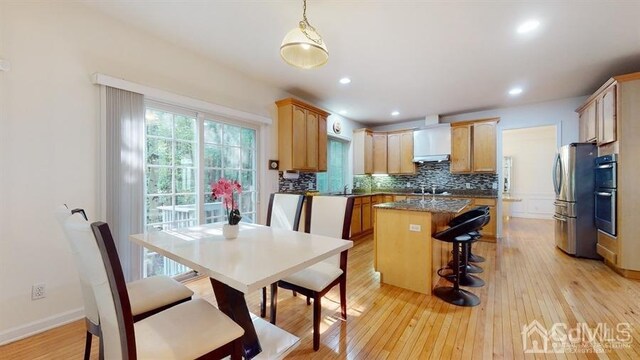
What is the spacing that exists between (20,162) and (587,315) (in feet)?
15.2

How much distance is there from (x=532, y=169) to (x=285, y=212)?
8412 millimetres

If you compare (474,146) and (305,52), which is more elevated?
(305,52)

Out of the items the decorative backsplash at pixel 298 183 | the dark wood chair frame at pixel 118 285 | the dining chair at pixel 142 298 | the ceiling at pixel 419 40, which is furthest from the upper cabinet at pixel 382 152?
the dark wood chair frame at pixel 118 285

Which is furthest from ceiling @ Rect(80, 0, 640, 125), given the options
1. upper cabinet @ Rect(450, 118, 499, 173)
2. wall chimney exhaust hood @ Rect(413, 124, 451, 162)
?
wall chimney exhaust hood @ Rect(413, 124, 451, 162)

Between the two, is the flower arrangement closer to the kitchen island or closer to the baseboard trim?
the baseboard trim

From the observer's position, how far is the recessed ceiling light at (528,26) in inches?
88.9

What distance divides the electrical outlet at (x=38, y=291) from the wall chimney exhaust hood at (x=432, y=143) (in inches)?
227

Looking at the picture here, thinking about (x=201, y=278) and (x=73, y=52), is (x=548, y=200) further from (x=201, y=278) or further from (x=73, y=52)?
(x=73, y=52)

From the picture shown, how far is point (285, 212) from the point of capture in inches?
95.2

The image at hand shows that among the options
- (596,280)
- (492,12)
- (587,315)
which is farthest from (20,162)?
(596,280)

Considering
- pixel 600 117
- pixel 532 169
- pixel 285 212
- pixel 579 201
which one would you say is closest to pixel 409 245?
pixel 285 212

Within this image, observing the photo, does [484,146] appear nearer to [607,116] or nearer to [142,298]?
[607,116]

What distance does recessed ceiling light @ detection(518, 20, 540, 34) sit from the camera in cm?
226

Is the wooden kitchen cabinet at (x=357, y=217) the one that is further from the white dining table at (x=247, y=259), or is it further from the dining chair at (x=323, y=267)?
the white dining table at (x=247, y=259)
